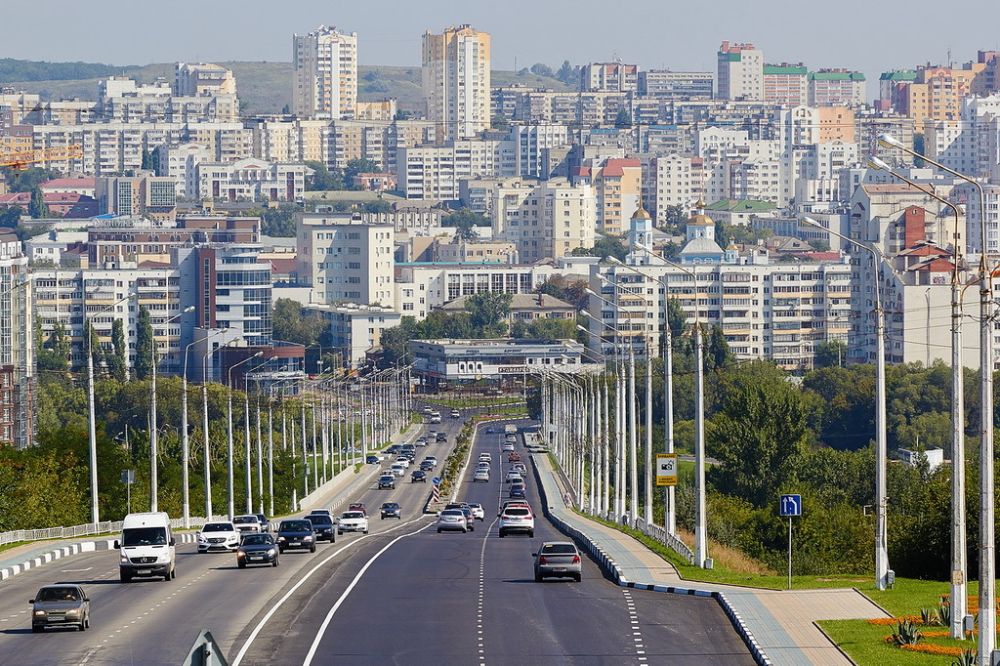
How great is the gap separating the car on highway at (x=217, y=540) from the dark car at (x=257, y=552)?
7.29 meters

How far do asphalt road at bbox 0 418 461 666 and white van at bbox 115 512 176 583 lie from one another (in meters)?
0.34

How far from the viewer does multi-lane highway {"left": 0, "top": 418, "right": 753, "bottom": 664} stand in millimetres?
32781

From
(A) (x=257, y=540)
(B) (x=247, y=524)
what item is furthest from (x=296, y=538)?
(B) (x=247, y=524)

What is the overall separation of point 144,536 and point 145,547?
10.7 inches

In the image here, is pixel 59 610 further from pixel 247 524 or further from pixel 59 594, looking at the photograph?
pixel 247 524

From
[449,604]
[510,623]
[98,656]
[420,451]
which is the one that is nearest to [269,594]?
[449,604]

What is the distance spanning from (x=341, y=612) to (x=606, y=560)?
40.7 ft

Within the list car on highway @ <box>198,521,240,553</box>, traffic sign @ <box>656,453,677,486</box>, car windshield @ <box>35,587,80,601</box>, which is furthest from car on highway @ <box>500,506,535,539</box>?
car windshield @ <box>35,587,80,601</box>

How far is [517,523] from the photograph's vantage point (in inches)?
2862

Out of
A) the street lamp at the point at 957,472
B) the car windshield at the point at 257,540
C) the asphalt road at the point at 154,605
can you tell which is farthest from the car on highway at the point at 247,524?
the street lamp at the point at 957,472

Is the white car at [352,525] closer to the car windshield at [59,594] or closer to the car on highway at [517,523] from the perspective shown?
the car on highway at [517,523]

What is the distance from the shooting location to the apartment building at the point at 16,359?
14625cm

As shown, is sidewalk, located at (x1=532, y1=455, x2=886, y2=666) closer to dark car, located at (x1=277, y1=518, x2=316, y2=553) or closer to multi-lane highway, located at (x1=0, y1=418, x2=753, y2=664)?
multi-lane highway, located at (x1=0, y1=418, x2=753, y2=664)

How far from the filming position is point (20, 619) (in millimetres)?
38344
